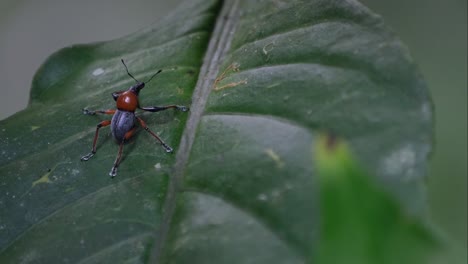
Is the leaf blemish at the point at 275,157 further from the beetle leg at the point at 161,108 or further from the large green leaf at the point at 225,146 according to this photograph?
the beetle leg at the point at 161,108

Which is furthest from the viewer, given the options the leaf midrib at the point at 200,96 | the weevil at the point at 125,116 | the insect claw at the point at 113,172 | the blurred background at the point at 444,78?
the blurred background at the point at 444,78

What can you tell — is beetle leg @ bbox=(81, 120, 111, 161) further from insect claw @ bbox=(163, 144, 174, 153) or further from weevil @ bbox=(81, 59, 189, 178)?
insect claw @ bbox=(163, 144, 174, 153)

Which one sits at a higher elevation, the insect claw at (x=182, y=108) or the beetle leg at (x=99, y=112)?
the insect claw at (x=182, y=108)

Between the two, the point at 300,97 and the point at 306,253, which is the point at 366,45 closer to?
the point at 300,97

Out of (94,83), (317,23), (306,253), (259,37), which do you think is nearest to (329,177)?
(306,253)


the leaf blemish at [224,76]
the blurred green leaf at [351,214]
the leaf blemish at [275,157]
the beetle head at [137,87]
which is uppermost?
the blurred green leaf at [351,214]

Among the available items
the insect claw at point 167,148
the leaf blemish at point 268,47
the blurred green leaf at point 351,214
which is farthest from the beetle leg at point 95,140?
the blurred green leaf at point 351,214
